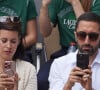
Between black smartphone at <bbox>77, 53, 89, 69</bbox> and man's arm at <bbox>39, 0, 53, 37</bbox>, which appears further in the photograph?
man's arm at <bbox>39, 0, 53, 37</bbox>

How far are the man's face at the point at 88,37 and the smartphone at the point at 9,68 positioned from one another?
0.70m

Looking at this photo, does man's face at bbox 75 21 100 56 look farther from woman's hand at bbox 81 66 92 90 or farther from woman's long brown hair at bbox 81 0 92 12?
woman's long brown hair at bbox 81 0 92 12

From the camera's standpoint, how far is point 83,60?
345cm

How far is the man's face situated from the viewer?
152 inches

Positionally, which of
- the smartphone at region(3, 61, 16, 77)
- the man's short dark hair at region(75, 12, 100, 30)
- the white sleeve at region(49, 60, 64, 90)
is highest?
the man's short dark hair at region(75, 12, 100, 30)

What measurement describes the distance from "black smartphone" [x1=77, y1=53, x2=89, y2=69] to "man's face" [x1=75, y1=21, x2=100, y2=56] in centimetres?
40

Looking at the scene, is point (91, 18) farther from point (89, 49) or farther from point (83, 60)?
point (83, 60)

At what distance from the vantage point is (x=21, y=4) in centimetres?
466

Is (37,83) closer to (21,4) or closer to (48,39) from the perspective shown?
(21,4)

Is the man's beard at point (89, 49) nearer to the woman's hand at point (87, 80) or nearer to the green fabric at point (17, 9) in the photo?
the woman's hand at point (87, 80)

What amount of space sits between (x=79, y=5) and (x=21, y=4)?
574 mm

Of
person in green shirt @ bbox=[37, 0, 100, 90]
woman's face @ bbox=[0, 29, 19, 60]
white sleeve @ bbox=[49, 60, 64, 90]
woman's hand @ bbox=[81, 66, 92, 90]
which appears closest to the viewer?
woman's hand @ bbox=[81, 66, 92, 90]

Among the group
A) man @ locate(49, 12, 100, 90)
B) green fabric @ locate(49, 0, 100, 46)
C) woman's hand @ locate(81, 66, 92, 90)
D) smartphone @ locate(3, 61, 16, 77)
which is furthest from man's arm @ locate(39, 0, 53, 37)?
smartphone @ locate(3, 61, 16, 77)

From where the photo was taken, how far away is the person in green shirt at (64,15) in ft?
15.1
